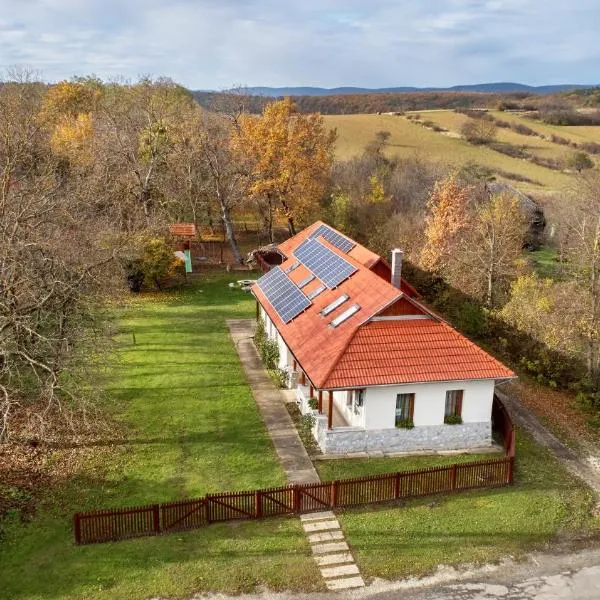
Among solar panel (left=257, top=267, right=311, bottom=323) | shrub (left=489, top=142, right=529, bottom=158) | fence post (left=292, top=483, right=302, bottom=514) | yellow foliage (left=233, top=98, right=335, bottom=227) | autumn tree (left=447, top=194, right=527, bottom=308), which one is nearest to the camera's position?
fence post (left=292, top=483, right=302, bottom=514)

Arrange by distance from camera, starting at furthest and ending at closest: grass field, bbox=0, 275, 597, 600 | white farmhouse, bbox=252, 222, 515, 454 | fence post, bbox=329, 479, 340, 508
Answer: white farmhouse, bbox=252, 222, 515, 454 < fence post, bbox=329, 479, 340, 508 < grass field, bbox=0, 275, 597, 600

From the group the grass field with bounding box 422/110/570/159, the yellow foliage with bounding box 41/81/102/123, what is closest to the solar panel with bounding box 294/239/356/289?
the yellow foliage with bounding box 41/81/102/123

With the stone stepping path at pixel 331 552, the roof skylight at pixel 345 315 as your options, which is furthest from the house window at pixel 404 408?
the stone stepping path at pixel 331 552

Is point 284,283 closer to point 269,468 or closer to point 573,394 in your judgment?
point 269,468

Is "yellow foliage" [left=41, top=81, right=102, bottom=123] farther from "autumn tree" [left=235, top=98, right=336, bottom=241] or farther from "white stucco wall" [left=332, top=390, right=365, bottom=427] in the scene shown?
"white stucco wall" [left=332, top=390, right=365, bottom=427]

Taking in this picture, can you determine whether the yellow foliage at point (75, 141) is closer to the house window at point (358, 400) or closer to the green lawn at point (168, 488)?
the green lawn at point (168, 488)

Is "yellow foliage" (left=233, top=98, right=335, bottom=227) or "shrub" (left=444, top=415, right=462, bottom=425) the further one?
"yellow foliage" (left=233, top=98, right=335, bottom=227)
